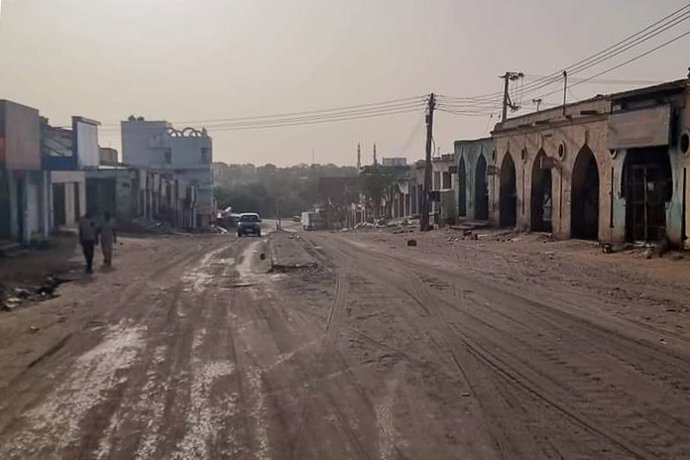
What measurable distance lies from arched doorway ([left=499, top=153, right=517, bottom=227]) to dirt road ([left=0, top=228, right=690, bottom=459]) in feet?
85.4

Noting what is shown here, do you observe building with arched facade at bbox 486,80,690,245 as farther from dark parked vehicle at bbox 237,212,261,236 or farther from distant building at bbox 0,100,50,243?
distant building at bbox 0,100,50,243

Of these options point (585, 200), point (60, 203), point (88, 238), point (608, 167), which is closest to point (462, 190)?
point (585, 200)

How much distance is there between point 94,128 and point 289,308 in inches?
1254

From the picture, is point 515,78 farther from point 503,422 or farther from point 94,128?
point 503,422

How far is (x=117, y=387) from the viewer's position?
9.60m

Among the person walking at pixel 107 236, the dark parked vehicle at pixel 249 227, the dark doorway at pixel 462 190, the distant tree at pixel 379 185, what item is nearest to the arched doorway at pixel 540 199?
the dark doorway at pixel 462 190

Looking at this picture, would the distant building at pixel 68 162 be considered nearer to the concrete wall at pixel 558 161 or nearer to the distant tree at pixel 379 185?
the concrete wall at pixel 558 161

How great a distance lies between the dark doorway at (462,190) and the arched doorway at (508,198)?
7354 millimetres

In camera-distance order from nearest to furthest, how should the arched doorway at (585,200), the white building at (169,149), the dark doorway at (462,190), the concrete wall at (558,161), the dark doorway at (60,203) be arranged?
the concrete wall at (558,161) → the arched doorway at (585,200) → the dark doorway at (60,203) → the dark doorway at (462,190) → the white building at (169,149)

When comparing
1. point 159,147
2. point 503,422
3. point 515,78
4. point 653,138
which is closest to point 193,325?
point 503,422

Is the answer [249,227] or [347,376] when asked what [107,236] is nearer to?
[347,376]

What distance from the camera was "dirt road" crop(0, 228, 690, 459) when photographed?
745 cm

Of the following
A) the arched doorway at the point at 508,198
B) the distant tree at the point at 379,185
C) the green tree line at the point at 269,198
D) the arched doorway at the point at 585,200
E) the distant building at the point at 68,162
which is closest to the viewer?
the arched doorway at the point at 585,200

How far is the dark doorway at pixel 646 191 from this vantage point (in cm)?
2770
